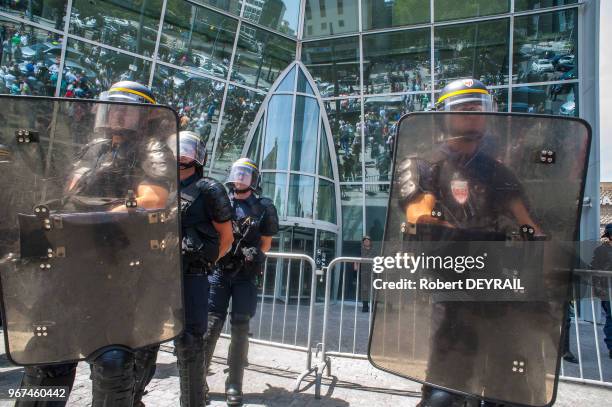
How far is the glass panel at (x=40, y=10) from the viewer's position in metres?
9.05

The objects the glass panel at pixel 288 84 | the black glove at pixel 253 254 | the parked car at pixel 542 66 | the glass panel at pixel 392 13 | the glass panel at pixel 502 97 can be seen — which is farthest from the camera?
the glass panel at pixel 288 84

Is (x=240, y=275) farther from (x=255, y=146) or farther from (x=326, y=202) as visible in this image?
(x=255, y=146)

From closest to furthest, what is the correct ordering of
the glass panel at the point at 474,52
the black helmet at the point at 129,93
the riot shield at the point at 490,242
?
the riot shield at the point at 490,242 → the black helmet at the point at 129,93 → the glass panel at the point at 474,52

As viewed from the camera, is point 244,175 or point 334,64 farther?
point 334,64

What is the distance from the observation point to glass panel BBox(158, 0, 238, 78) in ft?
36.7

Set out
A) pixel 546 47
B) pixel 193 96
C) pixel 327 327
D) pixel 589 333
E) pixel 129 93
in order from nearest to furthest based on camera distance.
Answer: pixel 129 93 → pixel 327 327 → pixel 589 333 → pixel 546 47 → pixel 193 96

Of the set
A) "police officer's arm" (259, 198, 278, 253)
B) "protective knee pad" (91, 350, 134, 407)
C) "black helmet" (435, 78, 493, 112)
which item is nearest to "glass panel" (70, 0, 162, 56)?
"police officer's arm" (259, 198, 278, 253)

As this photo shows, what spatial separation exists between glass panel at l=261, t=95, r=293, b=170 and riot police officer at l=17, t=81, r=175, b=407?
10158mm

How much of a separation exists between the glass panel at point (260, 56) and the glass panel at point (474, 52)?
4.54 m

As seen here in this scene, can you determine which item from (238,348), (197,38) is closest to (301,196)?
(197,38)

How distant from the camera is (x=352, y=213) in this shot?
41.5 feet

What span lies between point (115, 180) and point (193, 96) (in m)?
10.4

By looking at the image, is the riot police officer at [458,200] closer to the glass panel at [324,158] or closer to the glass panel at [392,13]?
the glass panel at [324,158]

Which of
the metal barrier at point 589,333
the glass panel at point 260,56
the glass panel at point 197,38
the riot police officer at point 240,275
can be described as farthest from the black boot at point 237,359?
the glass panel at point 260,56
